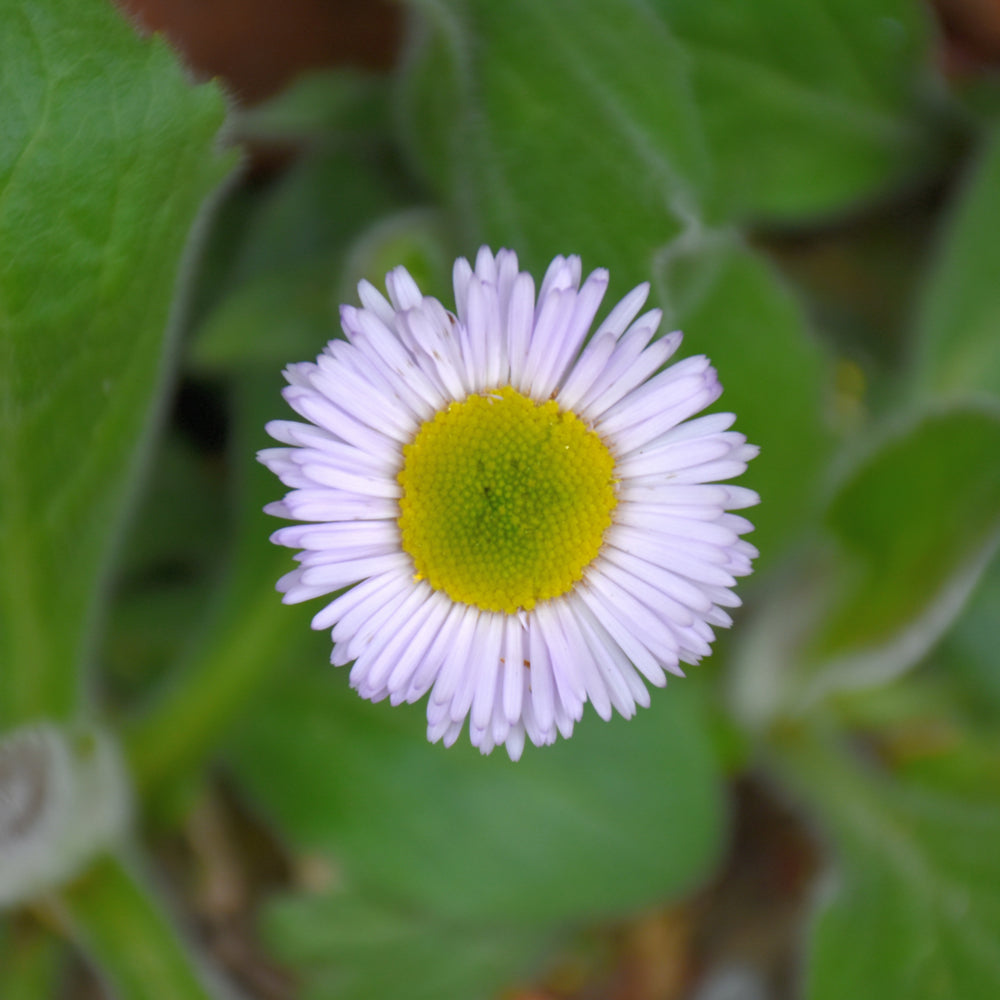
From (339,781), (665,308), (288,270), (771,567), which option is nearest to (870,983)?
(771,567)

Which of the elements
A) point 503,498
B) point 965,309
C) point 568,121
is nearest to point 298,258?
point 568,121

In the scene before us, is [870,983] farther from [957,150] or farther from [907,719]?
[957,150]

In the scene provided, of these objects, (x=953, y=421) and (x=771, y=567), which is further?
(x=771, y=567)

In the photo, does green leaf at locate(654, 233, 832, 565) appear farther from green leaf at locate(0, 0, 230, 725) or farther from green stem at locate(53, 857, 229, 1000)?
green stem at locate(53, 857, 229, 1000)

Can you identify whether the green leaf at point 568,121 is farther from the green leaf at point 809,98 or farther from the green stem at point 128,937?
the green stem at point 128,937

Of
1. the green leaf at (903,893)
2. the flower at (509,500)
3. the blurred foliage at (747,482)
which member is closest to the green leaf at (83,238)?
the blurred foliage at (747,482)

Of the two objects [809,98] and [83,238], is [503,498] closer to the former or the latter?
[83,238]

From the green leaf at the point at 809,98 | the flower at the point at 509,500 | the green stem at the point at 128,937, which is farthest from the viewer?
the green leaf at the point at 809,98
